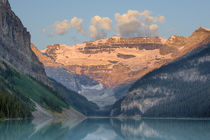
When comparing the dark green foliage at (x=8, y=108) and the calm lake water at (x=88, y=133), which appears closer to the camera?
the calm lake water at (x=88, y=133)

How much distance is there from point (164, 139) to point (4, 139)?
29.6 metres

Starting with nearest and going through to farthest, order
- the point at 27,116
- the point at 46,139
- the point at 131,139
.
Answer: the point at 46,139, the point at 131,139, the point at 27,116

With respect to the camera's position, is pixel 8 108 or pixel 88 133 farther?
pixel 8 108

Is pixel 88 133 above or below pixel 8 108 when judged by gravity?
below

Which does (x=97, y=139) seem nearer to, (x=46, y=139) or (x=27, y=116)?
(x=46, y=139)

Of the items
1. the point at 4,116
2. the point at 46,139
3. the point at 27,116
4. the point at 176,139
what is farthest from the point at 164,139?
the point at 27,116

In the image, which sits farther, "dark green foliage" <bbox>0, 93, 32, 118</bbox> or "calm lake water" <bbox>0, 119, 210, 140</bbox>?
"dark green foliage" <bbox>0, 93, 32, 118</bbox>

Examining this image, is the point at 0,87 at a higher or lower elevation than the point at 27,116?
higher

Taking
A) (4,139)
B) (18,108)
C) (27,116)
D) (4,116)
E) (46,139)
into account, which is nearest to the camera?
(4,139)

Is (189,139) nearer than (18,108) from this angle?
Yes

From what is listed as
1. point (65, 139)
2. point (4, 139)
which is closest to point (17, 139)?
point (4, 139)

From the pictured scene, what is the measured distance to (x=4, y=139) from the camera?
68.9m

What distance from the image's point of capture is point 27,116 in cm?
19562

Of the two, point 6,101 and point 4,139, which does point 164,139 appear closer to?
point 4,139
